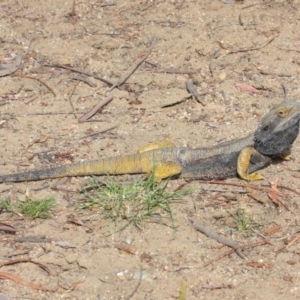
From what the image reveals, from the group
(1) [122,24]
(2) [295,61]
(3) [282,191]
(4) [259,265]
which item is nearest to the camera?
(4) [259,265]

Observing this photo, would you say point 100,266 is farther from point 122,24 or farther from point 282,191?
point 122,24

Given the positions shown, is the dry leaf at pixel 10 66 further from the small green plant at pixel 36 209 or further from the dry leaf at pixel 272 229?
the dry leaf at pixel 272 229

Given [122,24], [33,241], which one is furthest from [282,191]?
[122,24]

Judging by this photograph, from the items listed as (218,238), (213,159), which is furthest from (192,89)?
(218,238)

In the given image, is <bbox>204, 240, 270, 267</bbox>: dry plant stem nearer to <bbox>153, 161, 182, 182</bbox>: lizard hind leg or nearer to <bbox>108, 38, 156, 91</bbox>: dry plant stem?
<bbox>153, 161, 182, 182</bbox>: lizard hind leg

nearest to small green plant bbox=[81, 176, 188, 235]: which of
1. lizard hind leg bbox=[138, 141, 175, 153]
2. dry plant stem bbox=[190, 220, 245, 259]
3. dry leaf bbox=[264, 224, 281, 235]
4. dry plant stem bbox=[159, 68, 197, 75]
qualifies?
dry plant stem bbox=[190, 220, 245, 259]

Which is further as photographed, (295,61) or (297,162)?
(295,61)

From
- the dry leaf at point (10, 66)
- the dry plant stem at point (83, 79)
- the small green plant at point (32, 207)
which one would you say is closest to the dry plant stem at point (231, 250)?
the small green plant at point (32, 207)
